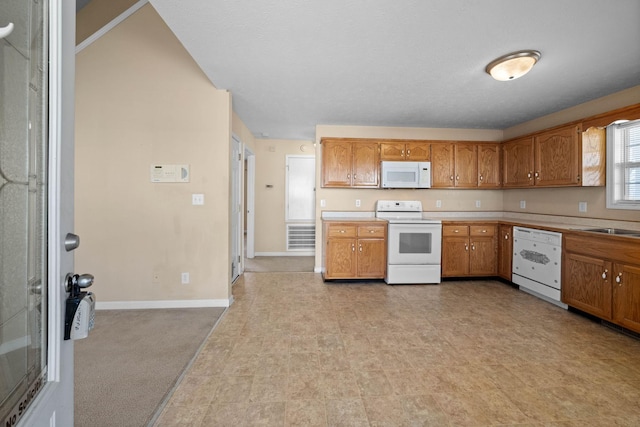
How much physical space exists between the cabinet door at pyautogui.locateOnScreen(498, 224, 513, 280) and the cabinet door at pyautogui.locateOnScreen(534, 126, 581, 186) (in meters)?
0.75

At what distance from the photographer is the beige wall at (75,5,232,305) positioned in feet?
9.92

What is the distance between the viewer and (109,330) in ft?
8.57

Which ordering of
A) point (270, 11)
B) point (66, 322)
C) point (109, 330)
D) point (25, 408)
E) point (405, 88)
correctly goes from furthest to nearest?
1. point (405, 88)
2. point (109, 330)
3. point (270, 11)
4. point (66, 322)
5. point (25, 408)

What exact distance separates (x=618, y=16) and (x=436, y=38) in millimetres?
1103

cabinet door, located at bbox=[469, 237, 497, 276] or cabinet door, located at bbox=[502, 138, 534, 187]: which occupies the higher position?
cabinet door, located at bbox=[502, 138, 534, 187]

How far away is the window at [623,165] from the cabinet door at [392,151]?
2285 mm

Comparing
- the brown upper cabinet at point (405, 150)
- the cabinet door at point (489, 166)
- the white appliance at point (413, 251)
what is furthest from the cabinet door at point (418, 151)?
the white appliance at point (413, 251)

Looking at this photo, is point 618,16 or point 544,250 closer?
point 618,16

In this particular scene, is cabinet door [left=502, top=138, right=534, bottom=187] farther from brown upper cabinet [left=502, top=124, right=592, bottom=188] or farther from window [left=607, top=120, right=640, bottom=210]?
window [left=607, top=120, right=640, bottom=210]

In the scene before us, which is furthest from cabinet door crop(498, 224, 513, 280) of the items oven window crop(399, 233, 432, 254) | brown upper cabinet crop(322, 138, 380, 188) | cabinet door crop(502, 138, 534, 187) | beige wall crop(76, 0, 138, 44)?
beige wall crop(76, 0, 138, 44)

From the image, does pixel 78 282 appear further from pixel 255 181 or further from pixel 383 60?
pixel 255 181

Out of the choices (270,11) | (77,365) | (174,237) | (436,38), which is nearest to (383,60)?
(436,38)

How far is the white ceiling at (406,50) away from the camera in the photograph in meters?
1.80

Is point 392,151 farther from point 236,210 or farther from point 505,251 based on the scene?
point 236,210
